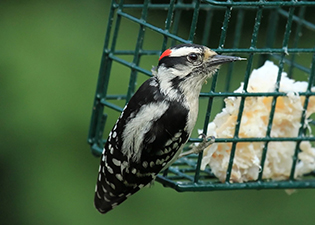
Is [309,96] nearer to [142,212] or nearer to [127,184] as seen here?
[127,184]

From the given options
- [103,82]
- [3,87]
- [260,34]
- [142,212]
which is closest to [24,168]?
[3,87]

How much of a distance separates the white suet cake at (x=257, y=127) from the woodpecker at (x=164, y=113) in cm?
34

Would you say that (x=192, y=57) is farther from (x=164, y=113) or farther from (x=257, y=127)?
(x=257, y=127)

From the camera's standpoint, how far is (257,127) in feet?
12.8

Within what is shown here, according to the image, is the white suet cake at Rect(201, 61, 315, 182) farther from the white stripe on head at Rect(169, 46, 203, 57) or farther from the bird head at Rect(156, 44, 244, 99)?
the white stripe on head at Rect(169, 46, 203, 57)

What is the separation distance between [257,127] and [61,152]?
1.96 meters

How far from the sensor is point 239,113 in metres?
3.71

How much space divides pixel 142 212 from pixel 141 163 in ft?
6.03

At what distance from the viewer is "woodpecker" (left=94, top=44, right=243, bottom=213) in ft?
11.5

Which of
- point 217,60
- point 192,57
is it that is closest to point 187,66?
point 192,57

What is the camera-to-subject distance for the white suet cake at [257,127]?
3.86m

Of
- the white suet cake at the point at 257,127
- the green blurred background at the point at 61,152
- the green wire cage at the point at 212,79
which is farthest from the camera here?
the green blurred background at the point at 61,152

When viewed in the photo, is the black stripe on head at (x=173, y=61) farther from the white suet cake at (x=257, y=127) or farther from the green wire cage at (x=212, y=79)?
the white suet cake at (x=257, y=127)

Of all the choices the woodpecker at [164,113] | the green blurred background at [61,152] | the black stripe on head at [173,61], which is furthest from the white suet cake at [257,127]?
the green blurred background at [61,152]
